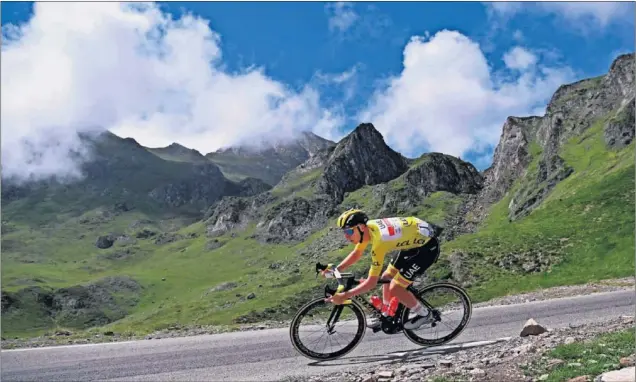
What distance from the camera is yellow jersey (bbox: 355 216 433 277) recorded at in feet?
36.7

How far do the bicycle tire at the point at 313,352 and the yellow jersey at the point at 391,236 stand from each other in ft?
3.73

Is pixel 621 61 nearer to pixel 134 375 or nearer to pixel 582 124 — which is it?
pixel 582 124

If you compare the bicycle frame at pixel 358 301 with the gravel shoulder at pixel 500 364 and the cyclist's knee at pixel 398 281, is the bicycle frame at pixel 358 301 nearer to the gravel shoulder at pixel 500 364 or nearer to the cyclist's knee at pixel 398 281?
the cyclist's knee at pixel 398 281

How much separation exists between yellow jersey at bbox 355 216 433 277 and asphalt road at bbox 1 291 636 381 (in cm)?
227

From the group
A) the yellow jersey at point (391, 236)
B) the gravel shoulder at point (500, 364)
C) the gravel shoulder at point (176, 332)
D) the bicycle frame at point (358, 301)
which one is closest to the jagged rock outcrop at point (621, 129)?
the gravel shoulder at point (176, 332)

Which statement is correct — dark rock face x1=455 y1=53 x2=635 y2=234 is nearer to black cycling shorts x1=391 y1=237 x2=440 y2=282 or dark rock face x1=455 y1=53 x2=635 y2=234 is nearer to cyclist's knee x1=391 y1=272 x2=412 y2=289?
black cycling shorts x1=391 y1=237 x2=440 y2=282

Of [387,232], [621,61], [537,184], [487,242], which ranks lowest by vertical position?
[387,232]

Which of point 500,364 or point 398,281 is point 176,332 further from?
point 500,364

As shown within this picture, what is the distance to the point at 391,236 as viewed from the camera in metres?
11.3

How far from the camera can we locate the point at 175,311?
152375 mm

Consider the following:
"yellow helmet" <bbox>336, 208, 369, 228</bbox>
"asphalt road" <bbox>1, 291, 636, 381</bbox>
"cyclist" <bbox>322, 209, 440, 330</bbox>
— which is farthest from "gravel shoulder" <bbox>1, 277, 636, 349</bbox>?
"yellow helmet" <bbox>336, 208, 369, 228</bbox>

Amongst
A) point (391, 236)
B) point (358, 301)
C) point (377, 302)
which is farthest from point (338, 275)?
point (391, 236)

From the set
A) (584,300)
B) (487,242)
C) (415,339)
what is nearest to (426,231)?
(415,339)

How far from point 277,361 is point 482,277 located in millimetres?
43249
